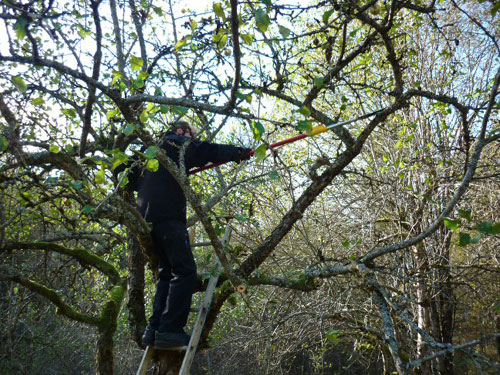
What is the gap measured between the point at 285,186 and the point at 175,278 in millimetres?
2819

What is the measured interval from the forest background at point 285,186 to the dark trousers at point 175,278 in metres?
0.12

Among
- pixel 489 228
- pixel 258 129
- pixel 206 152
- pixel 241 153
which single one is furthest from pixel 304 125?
pixel 206 152

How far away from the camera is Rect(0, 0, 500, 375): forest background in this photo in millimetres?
2631

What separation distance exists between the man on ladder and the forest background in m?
0.15

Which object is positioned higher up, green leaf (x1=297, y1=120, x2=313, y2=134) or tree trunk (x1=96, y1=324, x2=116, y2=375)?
green leaf (x1=297, y1=120, x2=313, y2=134)

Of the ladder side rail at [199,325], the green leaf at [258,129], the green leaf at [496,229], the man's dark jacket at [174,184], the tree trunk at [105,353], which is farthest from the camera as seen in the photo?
the tree trunk at [105,353]

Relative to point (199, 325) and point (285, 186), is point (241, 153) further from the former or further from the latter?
point (285, 186)

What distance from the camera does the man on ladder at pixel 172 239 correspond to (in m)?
3.46

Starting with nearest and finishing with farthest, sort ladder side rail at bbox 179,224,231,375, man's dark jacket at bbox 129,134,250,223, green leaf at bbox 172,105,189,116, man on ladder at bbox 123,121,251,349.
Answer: green leaf at bbox 172,105,189,116
ladder side rail at bbox 179,224,231,375
man on ladder at bbox 123,121,251,349
man's dark jacket at bbox 129,134,250,223

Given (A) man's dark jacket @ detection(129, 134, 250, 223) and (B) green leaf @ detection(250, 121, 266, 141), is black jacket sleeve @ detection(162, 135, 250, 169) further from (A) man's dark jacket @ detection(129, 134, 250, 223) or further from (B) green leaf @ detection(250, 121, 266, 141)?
(B) green leaf @ detection(250, 121, 266, 141)

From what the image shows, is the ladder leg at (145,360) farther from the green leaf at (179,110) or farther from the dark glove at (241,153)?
the green leaf at (179,110)

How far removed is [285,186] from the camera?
6.06 metres

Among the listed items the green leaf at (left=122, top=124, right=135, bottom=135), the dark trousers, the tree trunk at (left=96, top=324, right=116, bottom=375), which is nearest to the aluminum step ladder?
the dark trousers

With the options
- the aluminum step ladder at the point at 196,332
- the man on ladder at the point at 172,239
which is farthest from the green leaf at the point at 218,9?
the aluminum step ladder at the point at 196,332
